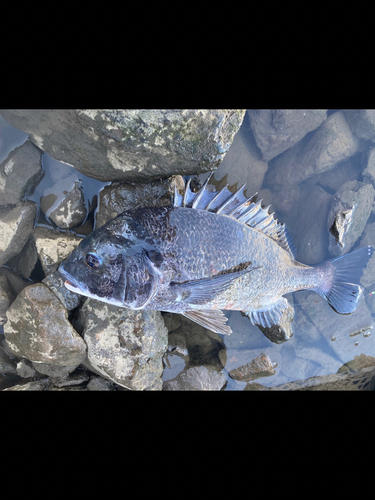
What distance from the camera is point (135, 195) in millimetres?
2699

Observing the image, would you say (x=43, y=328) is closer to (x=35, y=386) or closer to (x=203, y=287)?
(x=35, y=386)

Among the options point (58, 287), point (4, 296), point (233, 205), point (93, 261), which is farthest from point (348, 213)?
point (4, 296)

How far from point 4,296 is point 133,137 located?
2.21 metres

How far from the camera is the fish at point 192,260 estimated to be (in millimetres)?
2176

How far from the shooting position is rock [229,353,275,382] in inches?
126

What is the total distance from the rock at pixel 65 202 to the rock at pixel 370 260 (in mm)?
3570

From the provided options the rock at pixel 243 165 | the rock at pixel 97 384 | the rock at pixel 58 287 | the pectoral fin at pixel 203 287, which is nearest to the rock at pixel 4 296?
the rock at pixel 58 287

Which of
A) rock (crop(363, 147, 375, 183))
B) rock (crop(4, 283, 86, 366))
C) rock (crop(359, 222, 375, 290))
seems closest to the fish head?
rock (crop(4, 283, 86, 366))

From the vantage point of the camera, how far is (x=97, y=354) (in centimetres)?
266

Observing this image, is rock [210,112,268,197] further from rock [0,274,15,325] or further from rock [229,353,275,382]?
rock [0,274,15,325]

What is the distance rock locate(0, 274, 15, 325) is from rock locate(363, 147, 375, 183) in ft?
14.9

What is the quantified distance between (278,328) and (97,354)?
212 centimetres
